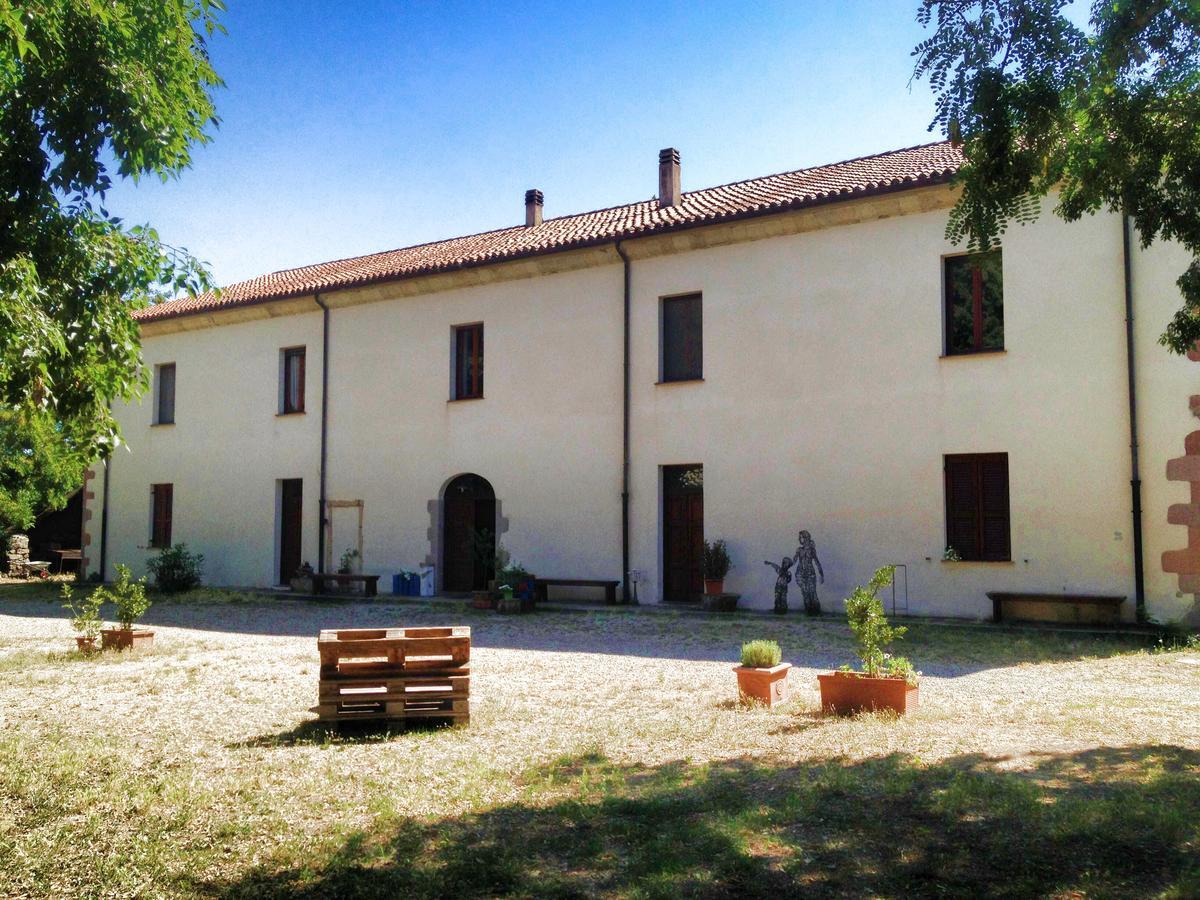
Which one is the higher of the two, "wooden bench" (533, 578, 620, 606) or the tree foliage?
the tree foliage

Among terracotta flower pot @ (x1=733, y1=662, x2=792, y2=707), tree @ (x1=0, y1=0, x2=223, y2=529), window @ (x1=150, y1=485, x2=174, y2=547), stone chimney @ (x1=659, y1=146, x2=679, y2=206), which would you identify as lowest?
terracotta flower pot @ (x1=733, y1=662, x2=792, y2=707)

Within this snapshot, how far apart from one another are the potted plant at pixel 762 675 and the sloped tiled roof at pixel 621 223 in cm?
845

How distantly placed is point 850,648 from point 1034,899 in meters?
7.61

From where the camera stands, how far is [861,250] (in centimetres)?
1488

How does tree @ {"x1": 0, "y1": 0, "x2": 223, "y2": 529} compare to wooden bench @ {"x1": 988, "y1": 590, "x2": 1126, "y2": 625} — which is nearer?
tree @ {"x1": 0, "y1": 0, "x2": 223, "y2": 529}

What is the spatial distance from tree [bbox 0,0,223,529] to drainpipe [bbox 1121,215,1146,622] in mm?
11330

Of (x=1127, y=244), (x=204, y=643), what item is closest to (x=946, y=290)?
(x=1127, y=244)

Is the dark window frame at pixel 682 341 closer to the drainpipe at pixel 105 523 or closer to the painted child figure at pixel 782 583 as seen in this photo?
the painted child figure at pixel 782 583

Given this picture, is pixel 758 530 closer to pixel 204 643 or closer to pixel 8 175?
pixel 204 643

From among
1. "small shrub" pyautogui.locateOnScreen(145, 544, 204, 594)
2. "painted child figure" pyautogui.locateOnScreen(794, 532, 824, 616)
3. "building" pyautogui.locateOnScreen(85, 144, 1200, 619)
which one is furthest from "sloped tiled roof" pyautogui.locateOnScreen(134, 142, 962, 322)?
"small shrub" pyautogui.locateOnScreen(145, 544, 204, 594)

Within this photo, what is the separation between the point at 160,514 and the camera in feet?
76.0

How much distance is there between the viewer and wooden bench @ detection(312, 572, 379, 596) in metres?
18.7

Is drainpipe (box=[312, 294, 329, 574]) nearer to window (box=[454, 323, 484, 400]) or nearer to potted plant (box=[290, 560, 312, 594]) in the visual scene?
potted plant (box=[290, 560, 312, 594])

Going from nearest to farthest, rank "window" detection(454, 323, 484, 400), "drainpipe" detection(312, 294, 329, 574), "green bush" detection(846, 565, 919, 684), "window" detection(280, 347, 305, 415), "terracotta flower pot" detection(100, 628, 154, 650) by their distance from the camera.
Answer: "green bush" detection(846, 565, 919, 684), "terracotta flower pot" detection(100, 628, 154, 650), "window" detection(454, 323, 484, 400), "drainpipe" detection(312, 294, 329, 574), "window" detection(280, 347, 305, 415)
